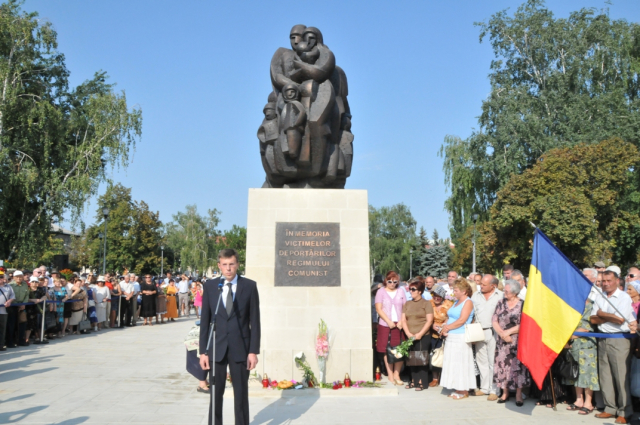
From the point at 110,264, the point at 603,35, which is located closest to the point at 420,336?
the point at 603,35

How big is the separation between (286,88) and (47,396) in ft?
17.2

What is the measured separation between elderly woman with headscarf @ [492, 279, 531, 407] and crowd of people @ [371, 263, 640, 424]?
1 centimetres

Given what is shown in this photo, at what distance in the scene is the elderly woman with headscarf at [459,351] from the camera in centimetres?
727

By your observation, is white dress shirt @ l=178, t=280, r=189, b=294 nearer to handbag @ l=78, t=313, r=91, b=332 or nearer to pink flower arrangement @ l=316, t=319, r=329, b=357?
handbag @ l=78, t=313, r=91, b=332

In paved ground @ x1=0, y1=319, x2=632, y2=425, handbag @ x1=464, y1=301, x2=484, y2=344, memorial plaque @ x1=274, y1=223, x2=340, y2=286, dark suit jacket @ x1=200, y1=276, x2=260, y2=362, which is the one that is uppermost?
memorial plaque @ x1=274, y1=223, x2=340, y2=286

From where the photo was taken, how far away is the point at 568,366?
6723 millimetres

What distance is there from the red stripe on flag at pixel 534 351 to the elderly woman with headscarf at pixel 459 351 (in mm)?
1141

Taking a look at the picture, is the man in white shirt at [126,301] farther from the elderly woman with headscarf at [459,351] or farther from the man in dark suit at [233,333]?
the man in dark suit at [233,333]

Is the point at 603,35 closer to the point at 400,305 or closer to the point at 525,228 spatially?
the point at 525,228

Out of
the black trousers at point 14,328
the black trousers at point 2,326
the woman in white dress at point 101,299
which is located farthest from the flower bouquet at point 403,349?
the woman in white dress at point 101,299

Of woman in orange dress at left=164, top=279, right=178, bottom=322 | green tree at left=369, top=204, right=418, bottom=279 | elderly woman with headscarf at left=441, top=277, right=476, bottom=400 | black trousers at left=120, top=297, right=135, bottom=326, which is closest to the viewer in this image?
elderly woman with headscarf at left=441, top=277, right=476, bottom=400

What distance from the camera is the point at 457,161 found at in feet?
109

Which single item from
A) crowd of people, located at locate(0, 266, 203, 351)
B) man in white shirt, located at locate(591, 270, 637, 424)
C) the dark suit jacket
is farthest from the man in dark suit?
crowd of people, located at locate(0, 266, 203, 351)

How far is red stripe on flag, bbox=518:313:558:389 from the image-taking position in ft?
19.8
